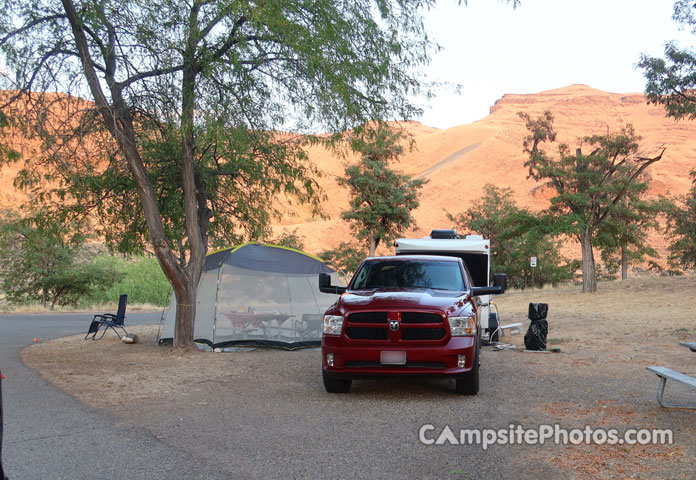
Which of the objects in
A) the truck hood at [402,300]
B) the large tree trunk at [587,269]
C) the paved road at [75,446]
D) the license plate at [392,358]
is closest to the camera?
the paved road at [75,446]

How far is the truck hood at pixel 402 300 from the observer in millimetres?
8008

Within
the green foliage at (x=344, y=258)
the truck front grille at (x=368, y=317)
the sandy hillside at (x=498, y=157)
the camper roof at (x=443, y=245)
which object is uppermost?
the sandy hillside at (x=498, y=157)

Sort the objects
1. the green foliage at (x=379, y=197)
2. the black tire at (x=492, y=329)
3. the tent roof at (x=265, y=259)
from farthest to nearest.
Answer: the green foliage at (x=379, y=197) < the black tire at (x=492, y=329) < the tent roof at (x=265, y=259)

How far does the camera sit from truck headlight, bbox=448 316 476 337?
7.94 meters

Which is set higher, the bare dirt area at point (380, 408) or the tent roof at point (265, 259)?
the tent roof at point (265, 259)

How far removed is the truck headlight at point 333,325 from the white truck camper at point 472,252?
6.12 m

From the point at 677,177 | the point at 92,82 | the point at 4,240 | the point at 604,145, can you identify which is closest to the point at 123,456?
the point at 92,82

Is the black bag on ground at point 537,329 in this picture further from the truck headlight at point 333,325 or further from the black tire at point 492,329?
the truck headlight at point 333,325

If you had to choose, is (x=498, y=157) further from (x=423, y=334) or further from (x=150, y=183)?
(x=423, y=334)

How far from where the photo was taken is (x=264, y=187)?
14875mm

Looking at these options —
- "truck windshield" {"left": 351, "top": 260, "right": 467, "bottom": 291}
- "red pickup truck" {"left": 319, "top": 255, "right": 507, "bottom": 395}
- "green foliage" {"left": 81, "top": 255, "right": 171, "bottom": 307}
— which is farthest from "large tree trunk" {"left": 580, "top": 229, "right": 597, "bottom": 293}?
"red pickup truck" {"left": 319, "top": 255, "right": 507, "bottom": 395}

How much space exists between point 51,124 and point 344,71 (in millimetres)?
5192

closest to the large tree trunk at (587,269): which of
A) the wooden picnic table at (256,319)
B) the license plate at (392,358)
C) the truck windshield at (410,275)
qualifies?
the wooden picnic table at (256,319)

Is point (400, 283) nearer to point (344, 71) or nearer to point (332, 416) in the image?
point (332, 416)
